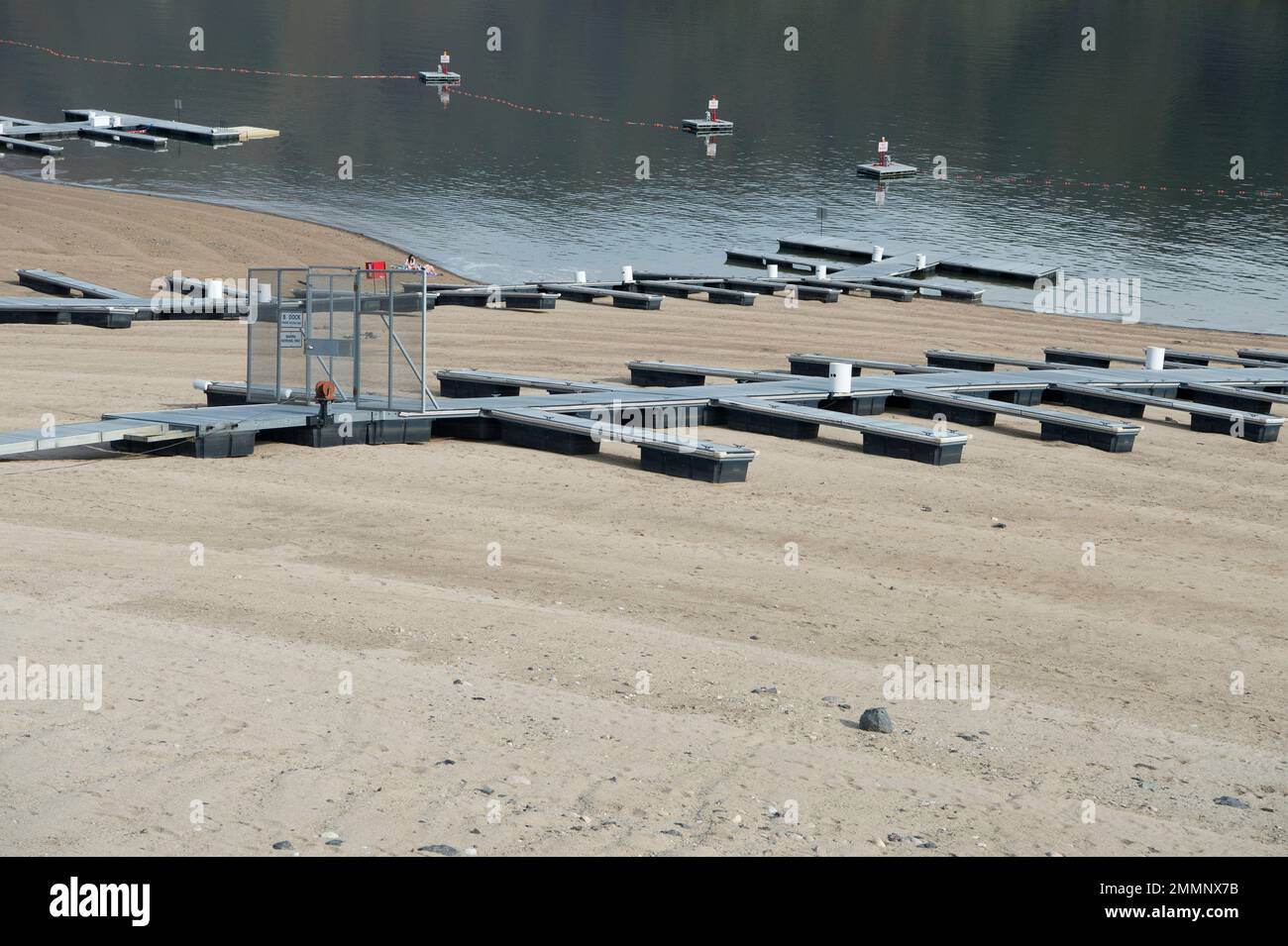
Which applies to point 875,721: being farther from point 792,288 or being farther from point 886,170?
point 886,170

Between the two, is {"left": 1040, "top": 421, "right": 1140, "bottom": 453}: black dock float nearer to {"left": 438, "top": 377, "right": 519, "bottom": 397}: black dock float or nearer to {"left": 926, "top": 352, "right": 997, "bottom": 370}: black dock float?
{"left": 926, "top": 352, "right": 997, "bottom": 370}: black dock float

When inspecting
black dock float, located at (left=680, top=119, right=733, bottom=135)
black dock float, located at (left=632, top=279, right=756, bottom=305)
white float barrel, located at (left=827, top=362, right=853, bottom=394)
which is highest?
black dock float, located at (left=680, top=119, right=733, bottom=135)

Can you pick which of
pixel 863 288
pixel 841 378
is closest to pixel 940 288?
pixel 863 288

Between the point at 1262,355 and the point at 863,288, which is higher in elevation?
the point at 863,288

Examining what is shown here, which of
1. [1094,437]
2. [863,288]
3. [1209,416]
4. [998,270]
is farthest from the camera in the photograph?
[998,270]

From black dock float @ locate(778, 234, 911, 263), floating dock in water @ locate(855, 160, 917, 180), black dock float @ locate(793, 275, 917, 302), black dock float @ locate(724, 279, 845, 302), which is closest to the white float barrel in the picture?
black dock float @ locate(724, 279, 845, 302)

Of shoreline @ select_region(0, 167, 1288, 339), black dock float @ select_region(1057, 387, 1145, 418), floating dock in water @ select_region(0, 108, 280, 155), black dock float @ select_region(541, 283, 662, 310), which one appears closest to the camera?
black dock float @ select_region(1057, 387, 1145, 418)
